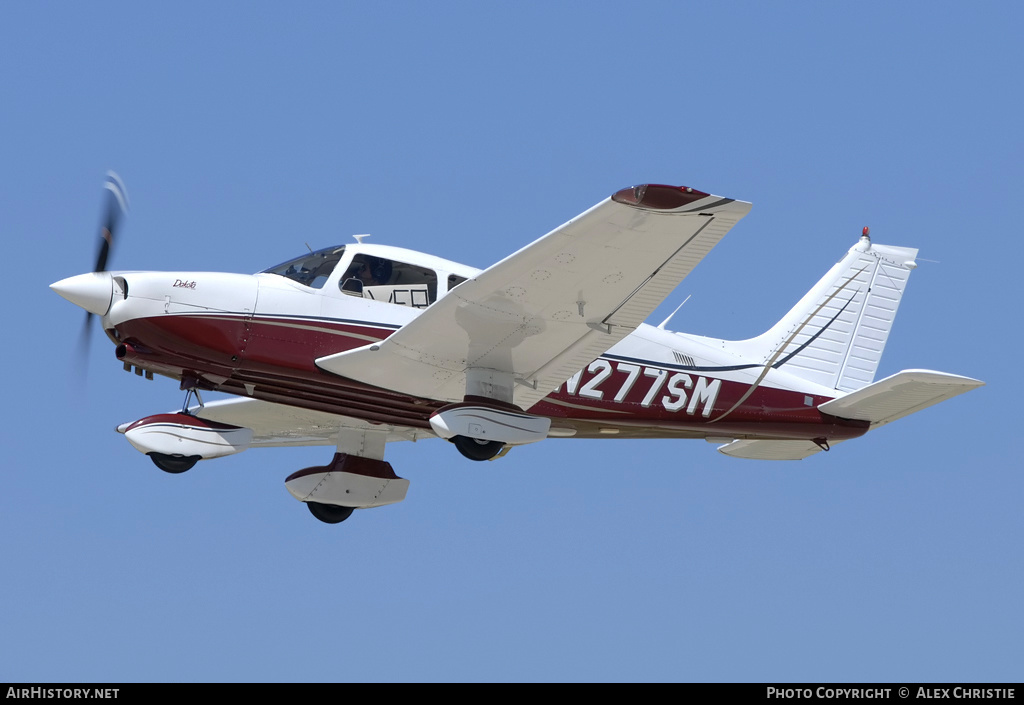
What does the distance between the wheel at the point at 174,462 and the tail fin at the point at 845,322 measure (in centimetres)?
696

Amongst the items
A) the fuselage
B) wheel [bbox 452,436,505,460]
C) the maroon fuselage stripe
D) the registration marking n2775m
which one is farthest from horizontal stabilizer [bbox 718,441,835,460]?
wheel [bbox 452,436,505,460]

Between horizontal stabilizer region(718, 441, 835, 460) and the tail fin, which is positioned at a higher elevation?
the tail fin

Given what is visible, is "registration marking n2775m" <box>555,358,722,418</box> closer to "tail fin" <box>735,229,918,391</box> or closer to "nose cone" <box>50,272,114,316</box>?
"tail fin" <box>735,229,918,391</box>

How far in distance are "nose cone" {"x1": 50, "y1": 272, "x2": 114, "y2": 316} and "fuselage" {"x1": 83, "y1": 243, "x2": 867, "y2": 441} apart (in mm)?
87

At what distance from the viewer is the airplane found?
45.1 feet

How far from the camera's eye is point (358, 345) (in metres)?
15.3

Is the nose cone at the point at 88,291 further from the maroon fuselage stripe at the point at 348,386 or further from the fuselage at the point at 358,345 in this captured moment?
the maroon fuselage stripe at the point at 348,386

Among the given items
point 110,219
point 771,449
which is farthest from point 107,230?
point 771,449

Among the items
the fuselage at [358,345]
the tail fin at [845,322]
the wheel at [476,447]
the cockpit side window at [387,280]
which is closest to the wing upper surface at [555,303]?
the fuselage at [358,345]

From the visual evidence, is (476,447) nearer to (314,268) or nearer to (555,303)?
(555,303)

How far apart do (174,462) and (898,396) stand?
846cm

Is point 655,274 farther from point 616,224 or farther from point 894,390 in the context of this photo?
point 894,390
